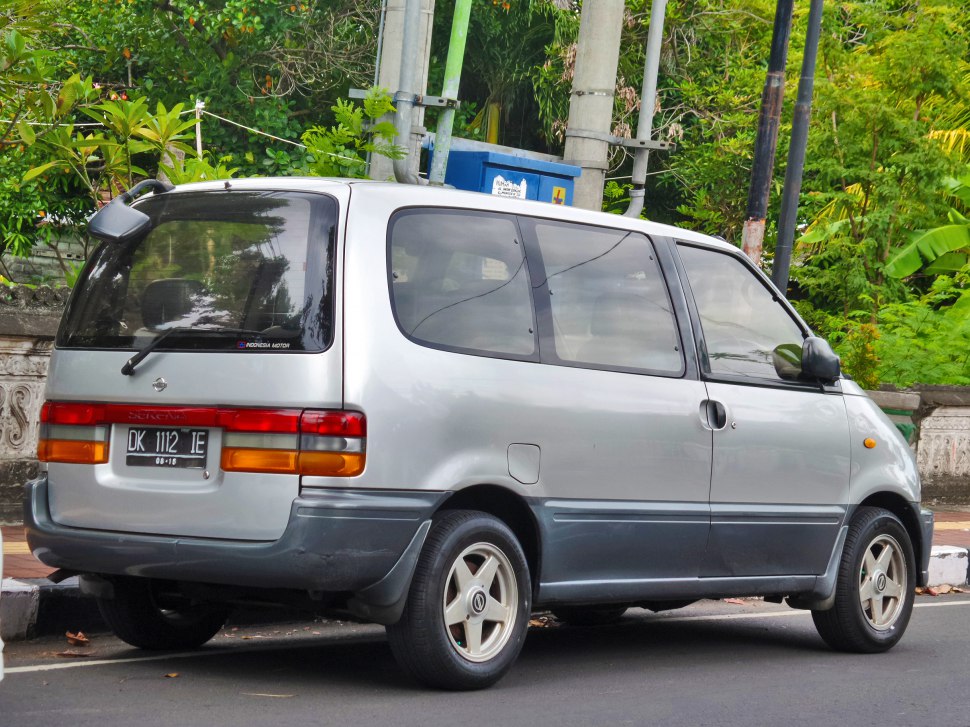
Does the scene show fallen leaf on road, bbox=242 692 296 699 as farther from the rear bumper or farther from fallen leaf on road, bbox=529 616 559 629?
fallen leaf on road, bbox=529 616 559 629

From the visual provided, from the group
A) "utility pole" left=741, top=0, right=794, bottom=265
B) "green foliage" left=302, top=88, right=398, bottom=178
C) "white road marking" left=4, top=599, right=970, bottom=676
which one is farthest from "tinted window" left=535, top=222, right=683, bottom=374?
"utility pole" left=741, top=0, right=794, bottom=265

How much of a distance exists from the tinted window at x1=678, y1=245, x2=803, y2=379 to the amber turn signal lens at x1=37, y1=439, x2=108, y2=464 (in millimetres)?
2661

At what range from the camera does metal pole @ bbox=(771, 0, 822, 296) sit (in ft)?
43.8

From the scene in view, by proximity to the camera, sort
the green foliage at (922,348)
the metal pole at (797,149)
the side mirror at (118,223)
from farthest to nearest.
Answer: the green foliage at (922,348), the metal pole at (797,149), the side mirror at (118,223)

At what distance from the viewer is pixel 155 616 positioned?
20.9 feet

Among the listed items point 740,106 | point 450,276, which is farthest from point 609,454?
point 740,106

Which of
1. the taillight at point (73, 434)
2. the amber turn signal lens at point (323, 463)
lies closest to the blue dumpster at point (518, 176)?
the taillight at point (73, 434)

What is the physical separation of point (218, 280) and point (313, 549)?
1087 mm

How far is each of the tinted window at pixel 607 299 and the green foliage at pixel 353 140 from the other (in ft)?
9.89

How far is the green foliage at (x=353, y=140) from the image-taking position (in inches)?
357

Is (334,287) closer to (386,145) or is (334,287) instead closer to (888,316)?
(386,145)

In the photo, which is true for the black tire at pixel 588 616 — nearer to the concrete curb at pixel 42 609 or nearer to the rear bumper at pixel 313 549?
the concrete curb at pixel 42 609

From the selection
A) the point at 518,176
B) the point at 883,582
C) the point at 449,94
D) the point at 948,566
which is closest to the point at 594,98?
the point at 518,176

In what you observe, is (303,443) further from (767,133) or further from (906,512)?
(767,133)
